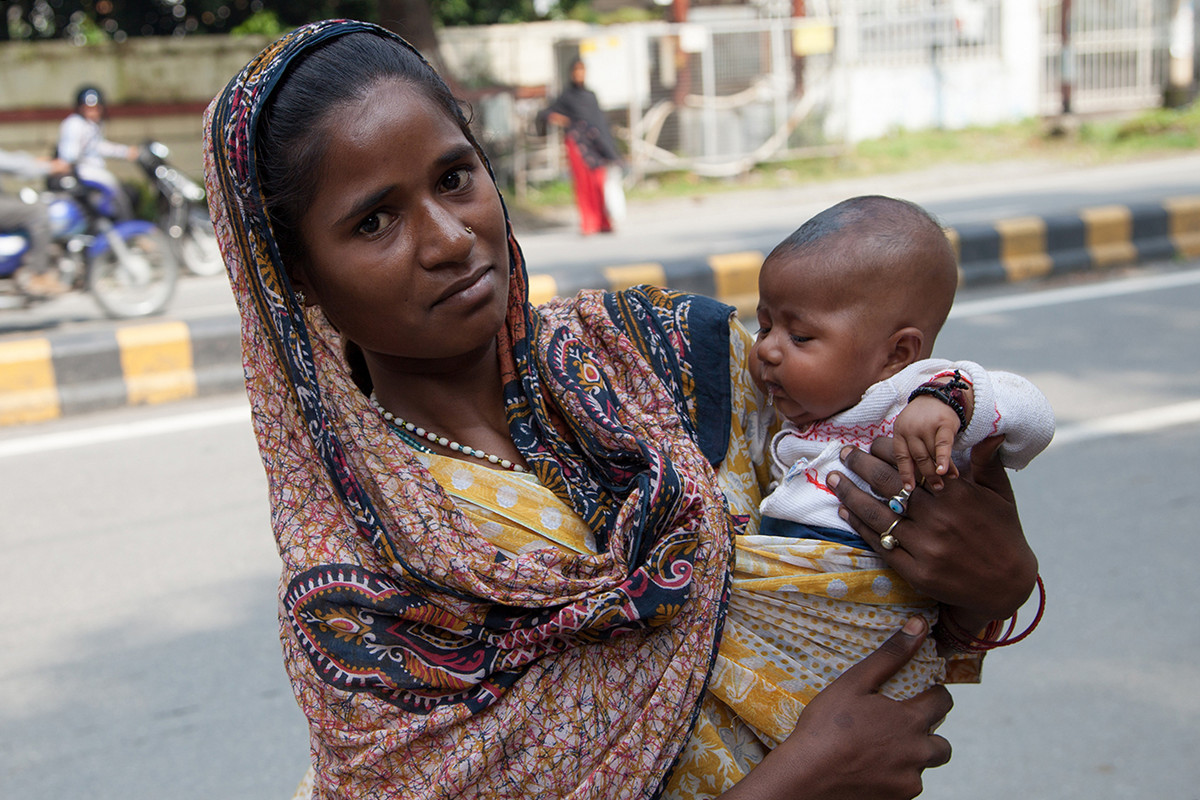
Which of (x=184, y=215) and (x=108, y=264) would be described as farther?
(x=184, y=215)

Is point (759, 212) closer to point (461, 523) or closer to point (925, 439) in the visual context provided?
point (925, 439)

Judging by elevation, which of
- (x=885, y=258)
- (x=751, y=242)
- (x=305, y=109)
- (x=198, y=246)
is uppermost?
(x=305, y=109)

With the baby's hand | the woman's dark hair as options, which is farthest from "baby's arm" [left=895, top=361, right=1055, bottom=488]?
the woman's dark hair

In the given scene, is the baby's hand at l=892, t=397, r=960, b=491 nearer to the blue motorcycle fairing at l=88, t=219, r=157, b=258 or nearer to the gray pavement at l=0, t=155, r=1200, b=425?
the gray pavement at l=0, t=155, r=1200, b=425

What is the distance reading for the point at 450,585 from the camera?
1.19 m

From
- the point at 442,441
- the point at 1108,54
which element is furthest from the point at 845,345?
the point at 1108,54

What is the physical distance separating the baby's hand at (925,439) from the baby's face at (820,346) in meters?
0.15

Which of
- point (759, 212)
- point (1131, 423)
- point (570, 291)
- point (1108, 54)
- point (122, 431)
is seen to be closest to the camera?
point (1131, 423)

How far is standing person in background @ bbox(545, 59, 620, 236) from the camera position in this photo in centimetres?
1094

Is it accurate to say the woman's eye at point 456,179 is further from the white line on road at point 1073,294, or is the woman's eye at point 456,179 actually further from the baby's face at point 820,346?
the white line on road at point 1073,294

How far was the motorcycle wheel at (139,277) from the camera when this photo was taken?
7828 millimetres

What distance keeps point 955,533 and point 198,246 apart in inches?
377

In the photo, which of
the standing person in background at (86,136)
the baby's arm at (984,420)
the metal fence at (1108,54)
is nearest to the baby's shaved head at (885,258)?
the baby's arm at (984,420)

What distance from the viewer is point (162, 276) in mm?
7887
